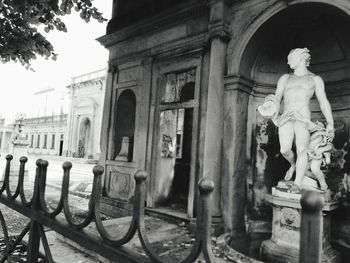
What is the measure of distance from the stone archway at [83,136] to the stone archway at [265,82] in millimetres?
29325

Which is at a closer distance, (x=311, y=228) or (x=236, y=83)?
(x=311, y=228)

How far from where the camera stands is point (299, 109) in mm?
4570

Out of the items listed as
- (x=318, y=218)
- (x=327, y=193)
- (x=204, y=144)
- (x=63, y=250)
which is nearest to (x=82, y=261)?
(x=63, y=250)

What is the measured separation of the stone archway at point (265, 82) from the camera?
17.2 ft

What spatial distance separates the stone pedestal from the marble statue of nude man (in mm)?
290

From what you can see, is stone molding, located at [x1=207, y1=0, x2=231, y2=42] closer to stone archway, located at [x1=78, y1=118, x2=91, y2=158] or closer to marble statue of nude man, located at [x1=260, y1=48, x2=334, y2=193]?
marble statue of nude man, located at [x1=260, y1=48, x2=334, y2=193]

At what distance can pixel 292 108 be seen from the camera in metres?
4.63

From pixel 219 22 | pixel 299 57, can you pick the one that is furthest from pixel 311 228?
pixel 219 22

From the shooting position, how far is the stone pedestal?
4344 millimetres

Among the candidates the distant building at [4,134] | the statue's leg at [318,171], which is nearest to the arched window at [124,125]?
the statue's leg at [318,171]

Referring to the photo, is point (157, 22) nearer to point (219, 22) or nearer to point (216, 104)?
point (219, 22)

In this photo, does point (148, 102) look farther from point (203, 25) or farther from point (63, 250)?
point (63, 250)

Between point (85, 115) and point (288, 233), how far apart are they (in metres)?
30.7

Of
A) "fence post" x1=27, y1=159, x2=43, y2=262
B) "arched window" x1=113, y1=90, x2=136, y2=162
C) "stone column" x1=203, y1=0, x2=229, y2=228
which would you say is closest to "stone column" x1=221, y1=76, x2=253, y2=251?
"stone column" x1=203, y1=0, x2=229, y2=228
